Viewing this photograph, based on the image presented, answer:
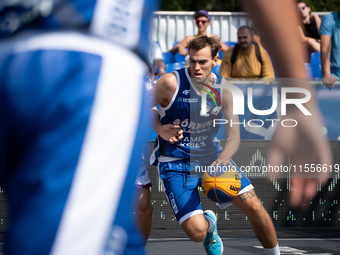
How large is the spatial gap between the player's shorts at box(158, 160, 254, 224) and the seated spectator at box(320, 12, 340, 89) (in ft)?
6.22

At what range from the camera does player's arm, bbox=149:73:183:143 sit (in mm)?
3734

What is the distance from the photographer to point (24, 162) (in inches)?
35.2

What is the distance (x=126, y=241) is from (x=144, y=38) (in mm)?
439

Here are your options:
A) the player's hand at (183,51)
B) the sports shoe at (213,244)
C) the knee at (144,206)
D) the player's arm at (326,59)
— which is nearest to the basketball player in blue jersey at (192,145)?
the sports shoe at (213,244)

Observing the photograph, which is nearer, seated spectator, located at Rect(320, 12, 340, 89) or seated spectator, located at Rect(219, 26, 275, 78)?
seated spectator, located at Rect(320, 12, 340, 89)

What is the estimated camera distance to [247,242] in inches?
211

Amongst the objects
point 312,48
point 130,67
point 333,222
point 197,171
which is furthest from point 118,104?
point 312,48

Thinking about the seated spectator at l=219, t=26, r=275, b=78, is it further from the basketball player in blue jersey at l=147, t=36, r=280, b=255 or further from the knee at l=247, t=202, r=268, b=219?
the knee at l=247, t=202, r=268, b=219

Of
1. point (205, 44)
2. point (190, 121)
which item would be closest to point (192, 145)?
point (190, 121)

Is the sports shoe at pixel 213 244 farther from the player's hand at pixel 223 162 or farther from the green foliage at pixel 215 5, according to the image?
the green foliage at pixel 215 5

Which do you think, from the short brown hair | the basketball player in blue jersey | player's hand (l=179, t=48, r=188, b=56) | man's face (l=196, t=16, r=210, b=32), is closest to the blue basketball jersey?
the basketball player in blue jersey

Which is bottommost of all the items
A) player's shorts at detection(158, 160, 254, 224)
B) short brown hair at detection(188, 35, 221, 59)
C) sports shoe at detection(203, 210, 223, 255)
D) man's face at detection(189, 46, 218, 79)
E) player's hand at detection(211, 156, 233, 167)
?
sports shoe at detection(203, 210, 223, 255)

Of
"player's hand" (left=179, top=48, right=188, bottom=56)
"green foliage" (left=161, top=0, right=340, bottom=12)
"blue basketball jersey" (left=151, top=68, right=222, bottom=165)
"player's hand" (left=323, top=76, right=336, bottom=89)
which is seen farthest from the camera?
"green foliage" (left=161, top=0, right=340, bottom=12)

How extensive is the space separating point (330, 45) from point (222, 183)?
313 centimetres
